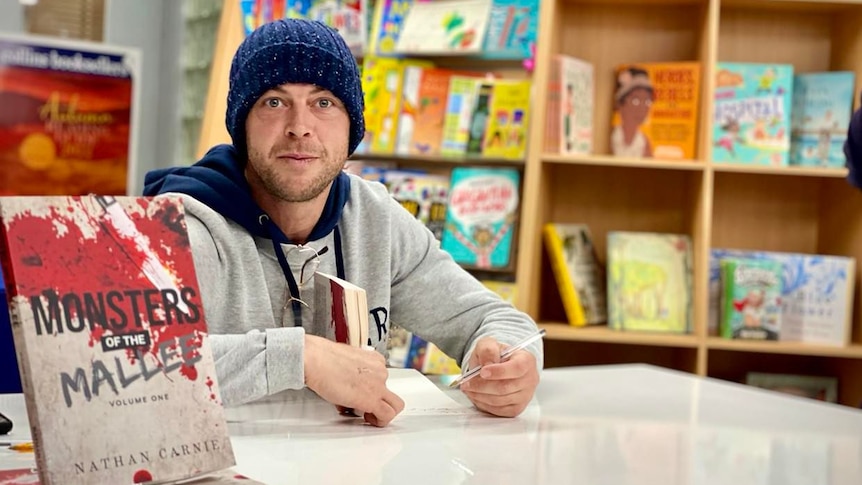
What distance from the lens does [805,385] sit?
10.6 ft

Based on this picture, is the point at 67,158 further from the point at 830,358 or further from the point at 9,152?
the point at 830,358

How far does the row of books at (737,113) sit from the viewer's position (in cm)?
313

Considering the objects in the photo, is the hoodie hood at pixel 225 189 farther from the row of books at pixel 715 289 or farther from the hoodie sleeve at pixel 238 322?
the row of books at pixel 715 289

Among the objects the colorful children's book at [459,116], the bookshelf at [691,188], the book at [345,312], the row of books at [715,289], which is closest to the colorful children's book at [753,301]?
the row of books at [715,289]

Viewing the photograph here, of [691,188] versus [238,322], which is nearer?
[238,322]

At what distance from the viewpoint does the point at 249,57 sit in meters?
1.44

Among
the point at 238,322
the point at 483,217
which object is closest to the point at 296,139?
the point at 238,322

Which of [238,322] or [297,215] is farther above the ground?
[297,215]

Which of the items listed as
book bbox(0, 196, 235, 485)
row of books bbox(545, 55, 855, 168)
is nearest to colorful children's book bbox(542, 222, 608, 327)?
row of books bbox(545, 55, 855, 168)

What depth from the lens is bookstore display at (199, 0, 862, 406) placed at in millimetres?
3072

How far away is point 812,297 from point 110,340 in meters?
2.69

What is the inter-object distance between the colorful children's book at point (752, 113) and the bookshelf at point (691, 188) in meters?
0.09

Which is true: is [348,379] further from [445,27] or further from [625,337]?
[445,27]

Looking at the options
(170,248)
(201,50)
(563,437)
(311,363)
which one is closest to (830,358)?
(563,437)
